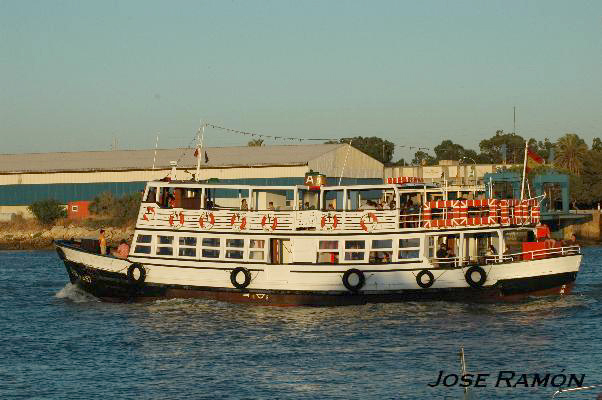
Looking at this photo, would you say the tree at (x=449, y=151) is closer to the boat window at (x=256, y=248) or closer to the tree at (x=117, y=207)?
the tree at (x=117, y=207)

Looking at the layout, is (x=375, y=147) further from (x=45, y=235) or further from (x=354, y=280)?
(x=354, y=280)

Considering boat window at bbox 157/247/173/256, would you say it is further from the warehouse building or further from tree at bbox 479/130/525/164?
tree at bbox 479/130/525/164

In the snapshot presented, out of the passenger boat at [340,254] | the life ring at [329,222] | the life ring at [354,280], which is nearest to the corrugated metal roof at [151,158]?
the passenger boat at [340,254]

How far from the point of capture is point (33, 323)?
3853 cm

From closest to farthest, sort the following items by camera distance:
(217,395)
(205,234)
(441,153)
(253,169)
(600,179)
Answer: (217,395) → (205,234) → (253,169) → (600,179) → (441,153)

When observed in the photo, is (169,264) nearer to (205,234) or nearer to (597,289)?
(205,234)

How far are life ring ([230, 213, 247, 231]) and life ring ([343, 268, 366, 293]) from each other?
466cm

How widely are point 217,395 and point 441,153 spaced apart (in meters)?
146

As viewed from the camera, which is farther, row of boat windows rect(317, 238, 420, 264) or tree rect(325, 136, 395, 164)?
tree rect(325, 136, 395, 164)

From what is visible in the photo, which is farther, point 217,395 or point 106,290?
point 106,290

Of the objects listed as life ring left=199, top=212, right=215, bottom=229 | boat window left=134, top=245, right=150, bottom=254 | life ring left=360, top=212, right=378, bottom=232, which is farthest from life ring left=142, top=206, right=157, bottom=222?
life ring left=360, top=212, right=378, bottom=232

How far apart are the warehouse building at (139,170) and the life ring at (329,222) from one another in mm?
51560

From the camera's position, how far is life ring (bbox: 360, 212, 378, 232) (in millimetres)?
40344

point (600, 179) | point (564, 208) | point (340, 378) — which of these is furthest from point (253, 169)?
point (340, 378)
